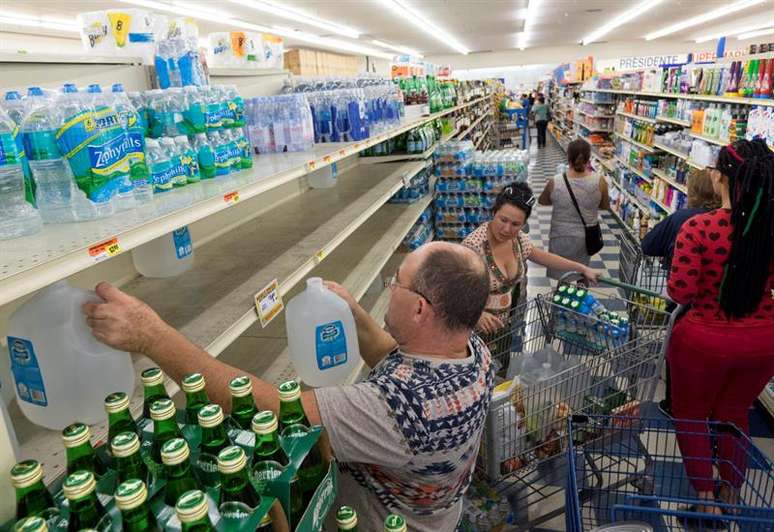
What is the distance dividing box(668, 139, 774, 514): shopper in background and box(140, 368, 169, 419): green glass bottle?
233 cm

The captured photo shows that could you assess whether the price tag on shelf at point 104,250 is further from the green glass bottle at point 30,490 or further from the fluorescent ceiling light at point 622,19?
the fluorescent ceiling light at point 622,19

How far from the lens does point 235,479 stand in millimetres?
959

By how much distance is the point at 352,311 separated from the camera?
205 cm

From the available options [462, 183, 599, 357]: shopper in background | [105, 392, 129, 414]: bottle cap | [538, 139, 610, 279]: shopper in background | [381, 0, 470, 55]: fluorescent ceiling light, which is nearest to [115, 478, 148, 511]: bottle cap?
[105, 392, 129, 414]: bottle cap

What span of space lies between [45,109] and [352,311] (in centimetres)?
118

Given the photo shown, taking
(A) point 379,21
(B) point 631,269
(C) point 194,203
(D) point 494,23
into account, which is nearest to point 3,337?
(C) point 194,203

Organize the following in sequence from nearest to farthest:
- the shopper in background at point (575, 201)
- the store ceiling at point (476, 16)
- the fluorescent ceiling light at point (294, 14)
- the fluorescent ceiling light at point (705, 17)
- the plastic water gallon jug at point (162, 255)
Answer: the plastic water gallon jug at point (162, 255), the shopper in background at point (575, 201), the store ceiling at point (476, 16), the fluorescent ceiling light at point (294, 14), the fluorescent ceiling light at point (705, 17)

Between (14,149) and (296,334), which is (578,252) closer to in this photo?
(296,334)

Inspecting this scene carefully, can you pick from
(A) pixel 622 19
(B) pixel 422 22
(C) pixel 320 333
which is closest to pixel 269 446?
(C) pixel 320 333

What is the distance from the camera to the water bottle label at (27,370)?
1.32 metres

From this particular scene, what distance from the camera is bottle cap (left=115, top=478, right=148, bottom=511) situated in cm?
82

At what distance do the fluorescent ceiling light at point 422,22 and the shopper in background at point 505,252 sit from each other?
11144mm

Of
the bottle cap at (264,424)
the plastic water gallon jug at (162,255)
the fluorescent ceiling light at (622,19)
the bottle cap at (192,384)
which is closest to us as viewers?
the bottle cap at (264,424)

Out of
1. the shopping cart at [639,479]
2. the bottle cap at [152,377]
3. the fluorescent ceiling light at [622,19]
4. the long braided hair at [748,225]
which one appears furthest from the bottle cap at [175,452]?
the fluorescent ceiling light at [622,19]
